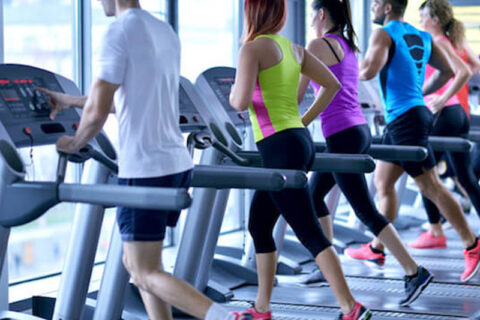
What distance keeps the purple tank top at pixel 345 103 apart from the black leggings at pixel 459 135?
1.29 m

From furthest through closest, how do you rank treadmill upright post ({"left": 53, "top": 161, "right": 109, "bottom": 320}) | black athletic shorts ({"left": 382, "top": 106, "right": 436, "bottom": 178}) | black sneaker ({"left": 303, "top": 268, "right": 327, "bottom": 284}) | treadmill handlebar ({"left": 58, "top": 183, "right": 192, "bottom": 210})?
black sneaker ({"left": 303, "top": 268, "right": 327, "bottom": 284}) < black athletic shorts ({"left": 382, "top": 106, "right": 436, "bottom": 178}) < treadmill upright post ({"left": 53, "top": 161, "right": 109, "bottom": 320}) < treadmill handlebar ({"left": 58, "top": 183, "right": 192, "bottom": 210})

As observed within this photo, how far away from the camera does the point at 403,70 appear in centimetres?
430

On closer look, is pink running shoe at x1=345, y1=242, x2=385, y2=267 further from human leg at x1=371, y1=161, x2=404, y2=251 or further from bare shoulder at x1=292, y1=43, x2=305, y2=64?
bare shoulder at x1=292, y1=43, x2=305, y2=64

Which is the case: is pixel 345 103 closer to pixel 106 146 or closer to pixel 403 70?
pixel 403 70

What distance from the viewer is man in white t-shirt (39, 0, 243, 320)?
98.9 inches

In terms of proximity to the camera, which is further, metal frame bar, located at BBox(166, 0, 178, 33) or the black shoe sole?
metal frame bar, located at BBox(166, 0, 178, 33)

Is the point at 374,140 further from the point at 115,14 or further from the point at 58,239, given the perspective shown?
the point at 115,14

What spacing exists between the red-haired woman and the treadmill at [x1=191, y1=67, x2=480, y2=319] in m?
0.65

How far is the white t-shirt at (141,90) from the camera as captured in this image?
8.20 ft

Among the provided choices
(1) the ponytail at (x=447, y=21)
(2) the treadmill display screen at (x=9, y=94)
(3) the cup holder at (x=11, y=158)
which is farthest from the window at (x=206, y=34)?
(3) the cup holder at (x=11, y=158)

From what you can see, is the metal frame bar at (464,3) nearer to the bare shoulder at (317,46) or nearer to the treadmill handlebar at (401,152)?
the treadmill handlebar at (401,152)

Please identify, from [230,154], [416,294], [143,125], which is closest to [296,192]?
[230,154]

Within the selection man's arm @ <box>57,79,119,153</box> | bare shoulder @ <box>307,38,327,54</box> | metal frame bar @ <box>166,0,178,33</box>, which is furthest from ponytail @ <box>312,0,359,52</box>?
metal frame bar @ <box>166,0,178,33</box>

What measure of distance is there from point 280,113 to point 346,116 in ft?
2.61
